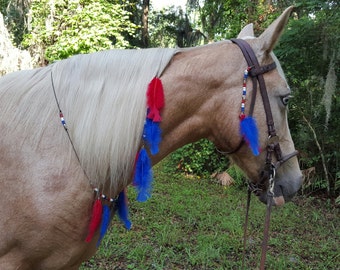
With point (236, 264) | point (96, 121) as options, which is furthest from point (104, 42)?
point (96, 121)

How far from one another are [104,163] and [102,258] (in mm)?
2822

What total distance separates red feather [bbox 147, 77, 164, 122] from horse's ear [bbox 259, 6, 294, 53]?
0.52 m

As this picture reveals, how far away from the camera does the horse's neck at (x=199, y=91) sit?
1590 mm

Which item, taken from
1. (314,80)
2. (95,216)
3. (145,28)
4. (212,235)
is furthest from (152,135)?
(145,28)

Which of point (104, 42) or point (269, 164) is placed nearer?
point (269, 164)

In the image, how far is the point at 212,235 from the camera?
4777mm

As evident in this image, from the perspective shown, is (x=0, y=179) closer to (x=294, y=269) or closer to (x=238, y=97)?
(x=238, y=97)

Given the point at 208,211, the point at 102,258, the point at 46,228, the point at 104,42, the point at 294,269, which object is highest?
the point at 46,228

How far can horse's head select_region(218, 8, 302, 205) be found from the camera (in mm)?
1585

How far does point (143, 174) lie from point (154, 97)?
1.17 ft

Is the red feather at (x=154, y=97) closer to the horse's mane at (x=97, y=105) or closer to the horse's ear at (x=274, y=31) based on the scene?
the horse's mane at (x=97, y=105)

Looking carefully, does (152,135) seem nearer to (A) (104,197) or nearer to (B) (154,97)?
(B) (154,97)

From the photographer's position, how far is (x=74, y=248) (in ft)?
5.19

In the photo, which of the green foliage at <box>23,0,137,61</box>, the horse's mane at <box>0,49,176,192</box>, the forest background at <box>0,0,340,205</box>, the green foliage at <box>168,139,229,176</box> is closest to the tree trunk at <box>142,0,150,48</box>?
the forest background at <box>0,0,340,205</box>
